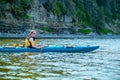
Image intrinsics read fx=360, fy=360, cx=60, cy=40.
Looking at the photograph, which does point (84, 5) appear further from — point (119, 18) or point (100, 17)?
point (119, 18)

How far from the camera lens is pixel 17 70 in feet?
66.7

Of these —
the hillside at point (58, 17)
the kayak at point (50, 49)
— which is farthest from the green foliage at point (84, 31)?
the kayak at point (50, 49)

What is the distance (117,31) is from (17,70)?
11432 cm

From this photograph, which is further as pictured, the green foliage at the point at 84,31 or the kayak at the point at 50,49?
the green foliage at the point at 84,31

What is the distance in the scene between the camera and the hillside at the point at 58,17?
3285 inches

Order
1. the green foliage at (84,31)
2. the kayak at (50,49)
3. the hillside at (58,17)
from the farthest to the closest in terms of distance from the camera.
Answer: the green foliage at (84,31) → the hillside at (58,17) → the kayak at (50,49)

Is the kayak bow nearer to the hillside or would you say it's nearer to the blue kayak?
the blue kayak

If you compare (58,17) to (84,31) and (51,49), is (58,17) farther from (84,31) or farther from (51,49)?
(51,49)

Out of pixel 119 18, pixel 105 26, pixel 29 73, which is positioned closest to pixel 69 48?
pixel 29 73

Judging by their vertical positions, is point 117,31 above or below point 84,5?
below

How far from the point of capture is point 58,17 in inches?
3981

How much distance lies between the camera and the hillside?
83438mm

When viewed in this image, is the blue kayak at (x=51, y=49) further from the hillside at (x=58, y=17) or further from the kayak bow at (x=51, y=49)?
the hillside at (x=58, y=17)

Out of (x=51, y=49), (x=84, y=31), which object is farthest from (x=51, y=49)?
(x=84, y=31)
